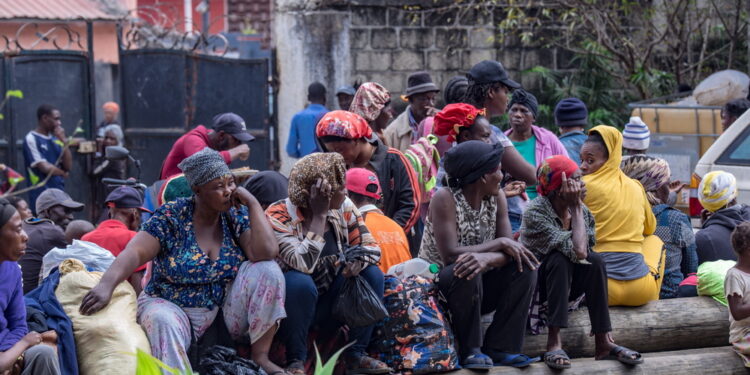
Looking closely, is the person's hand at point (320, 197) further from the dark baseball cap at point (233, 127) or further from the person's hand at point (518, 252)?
the dark baseball cap at point (233, 127)

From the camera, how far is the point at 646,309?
666cm

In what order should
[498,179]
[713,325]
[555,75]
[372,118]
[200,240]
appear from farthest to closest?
1. [555,75]
2. [372,118]
3. [713,325]
4. [498,179]
5. [200,240]

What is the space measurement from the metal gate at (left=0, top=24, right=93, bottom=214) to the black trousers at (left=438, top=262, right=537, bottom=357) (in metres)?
6.34

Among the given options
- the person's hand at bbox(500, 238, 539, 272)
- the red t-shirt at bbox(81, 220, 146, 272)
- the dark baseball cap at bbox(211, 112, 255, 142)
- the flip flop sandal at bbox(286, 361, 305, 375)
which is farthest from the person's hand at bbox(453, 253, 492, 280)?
the dark baseball cap at bbox(211, 112, 255, 142)

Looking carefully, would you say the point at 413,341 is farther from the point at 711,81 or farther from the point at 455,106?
the point at 711,81

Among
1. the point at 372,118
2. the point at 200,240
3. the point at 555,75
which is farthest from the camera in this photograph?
the point at 555,75

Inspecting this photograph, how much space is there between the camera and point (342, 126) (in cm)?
647

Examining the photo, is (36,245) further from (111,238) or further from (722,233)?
(722,233)

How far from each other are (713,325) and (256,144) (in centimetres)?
599

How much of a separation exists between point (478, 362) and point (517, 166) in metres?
1.42

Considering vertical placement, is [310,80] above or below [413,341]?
above

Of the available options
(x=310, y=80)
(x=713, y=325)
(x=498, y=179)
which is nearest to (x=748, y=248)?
(x=713, y=325)

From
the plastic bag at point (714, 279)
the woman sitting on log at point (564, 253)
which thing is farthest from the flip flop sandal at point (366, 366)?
the plastic bag at point (714, 279)

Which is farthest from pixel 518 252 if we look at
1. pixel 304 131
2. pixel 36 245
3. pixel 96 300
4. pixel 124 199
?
pixel 304 131
